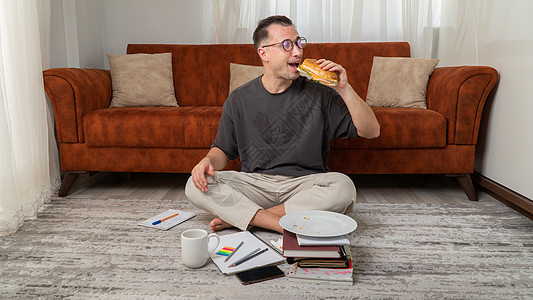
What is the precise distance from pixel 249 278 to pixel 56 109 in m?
1.71

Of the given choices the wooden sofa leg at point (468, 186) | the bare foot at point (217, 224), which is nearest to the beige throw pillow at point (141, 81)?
the bare foot at point (217, 224)

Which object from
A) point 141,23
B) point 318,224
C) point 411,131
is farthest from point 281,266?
point 141,23

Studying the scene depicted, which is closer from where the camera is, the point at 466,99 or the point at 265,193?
the point at 265,193

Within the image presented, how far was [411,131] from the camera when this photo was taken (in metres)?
2.43

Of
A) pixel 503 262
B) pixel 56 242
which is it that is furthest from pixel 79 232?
pixel 503 262

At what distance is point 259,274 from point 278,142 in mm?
A: 681

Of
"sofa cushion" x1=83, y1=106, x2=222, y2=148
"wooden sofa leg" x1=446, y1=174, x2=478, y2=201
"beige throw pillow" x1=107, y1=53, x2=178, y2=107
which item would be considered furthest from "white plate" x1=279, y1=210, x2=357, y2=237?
"beige throw pillow" x1=107, y1=53, x2=178, y2=107

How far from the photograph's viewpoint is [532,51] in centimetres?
205

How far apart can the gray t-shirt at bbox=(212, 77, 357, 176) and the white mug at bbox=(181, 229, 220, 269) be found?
57 cm

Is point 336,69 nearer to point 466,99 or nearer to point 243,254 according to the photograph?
point 243,254

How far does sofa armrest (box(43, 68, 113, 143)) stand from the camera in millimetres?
2463

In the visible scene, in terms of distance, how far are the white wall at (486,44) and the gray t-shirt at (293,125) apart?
0.94 meters

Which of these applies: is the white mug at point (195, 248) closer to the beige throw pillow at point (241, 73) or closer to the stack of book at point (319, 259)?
the stack of book at point (319, 259)

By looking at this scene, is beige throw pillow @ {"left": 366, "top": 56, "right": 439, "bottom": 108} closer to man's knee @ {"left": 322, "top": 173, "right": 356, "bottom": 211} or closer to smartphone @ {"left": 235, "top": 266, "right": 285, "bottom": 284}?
man's knee @ {"left": 322, "top": 173, "right": 356, "bottom": 211}
